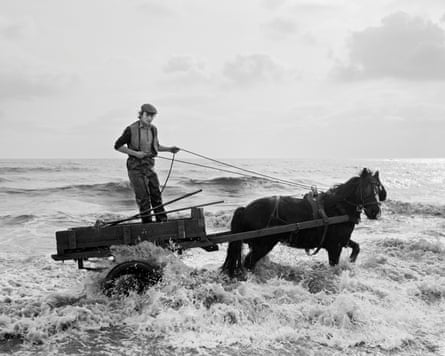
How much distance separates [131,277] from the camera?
188 inches

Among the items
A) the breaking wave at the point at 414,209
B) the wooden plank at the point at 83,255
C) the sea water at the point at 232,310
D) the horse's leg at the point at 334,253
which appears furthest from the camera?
the breaking wave at the point at 414,209

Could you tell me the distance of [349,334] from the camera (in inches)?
155

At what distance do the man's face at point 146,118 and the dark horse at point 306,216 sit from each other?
186 cm

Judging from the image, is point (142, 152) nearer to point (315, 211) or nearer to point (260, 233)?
point (260, 233)

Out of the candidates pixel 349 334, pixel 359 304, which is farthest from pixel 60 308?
pixel 359 304

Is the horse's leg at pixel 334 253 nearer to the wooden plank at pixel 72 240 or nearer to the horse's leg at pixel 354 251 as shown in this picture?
the horse's leg at pixel 354 251

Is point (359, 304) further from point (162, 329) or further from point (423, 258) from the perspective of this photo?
point (423, 258)

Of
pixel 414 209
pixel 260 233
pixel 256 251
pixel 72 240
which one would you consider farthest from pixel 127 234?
pixel 414 209

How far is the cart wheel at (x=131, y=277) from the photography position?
4.61 metres

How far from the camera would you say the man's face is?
5309 millimetres

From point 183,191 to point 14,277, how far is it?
59.5 feet

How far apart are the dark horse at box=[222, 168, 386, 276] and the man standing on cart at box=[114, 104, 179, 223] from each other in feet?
4.03

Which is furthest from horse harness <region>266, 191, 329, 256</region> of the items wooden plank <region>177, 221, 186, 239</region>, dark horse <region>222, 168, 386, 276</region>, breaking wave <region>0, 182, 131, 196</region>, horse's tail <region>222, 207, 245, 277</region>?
breaking wave <region>0, 182, 131, 196</region>

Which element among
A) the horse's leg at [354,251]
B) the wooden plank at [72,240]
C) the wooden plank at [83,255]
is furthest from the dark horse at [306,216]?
the wooden plank at [72,240]
